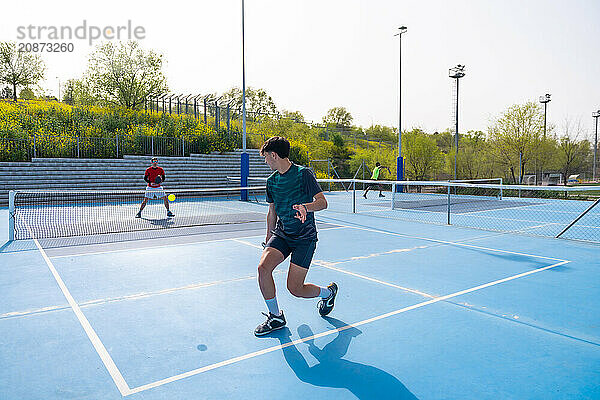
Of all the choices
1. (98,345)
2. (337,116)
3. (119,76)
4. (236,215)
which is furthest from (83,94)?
(337,116)

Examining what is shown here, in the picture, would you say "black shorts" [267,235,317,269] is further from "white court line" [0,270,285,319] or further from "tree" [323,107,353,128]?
"tree" [323,107,353,128]

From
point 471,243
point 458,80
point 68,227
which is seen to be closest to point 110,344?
point 471,243

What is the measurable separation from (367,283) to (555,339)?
2547 mm

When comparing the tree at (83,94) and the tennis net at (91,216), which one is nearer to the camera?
the tennis net at (91,216)

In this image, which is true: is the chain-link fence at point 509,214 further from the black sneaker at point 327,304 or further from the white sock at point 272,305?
the white sock at point 272,305

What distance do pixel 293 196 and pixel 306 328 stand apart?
142 cm

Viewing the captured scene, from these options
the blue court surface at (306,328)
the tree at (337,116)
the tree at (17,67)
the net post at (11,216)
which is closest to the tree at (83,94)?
the tree at (17,67)

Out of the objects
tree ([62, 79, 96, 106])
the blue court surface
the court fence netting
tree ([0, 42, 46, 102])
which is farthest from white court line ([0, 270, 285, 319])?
tree ([0, 42, 46, 102])

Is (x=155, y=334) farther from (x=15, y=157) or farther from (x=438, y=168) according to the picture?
(x=438, y=168)

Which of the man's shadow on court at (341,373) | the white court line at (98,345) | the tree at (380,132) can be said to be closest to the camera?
the man's shadow on court at (341,373)

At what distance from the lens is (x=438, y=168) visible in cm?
3362

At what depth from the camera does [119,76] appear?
132 ft

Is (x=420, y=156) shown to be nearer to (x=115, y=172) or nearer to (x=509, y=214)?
(x=509, y=214)

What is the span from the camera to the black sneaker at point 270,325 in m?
4.54
